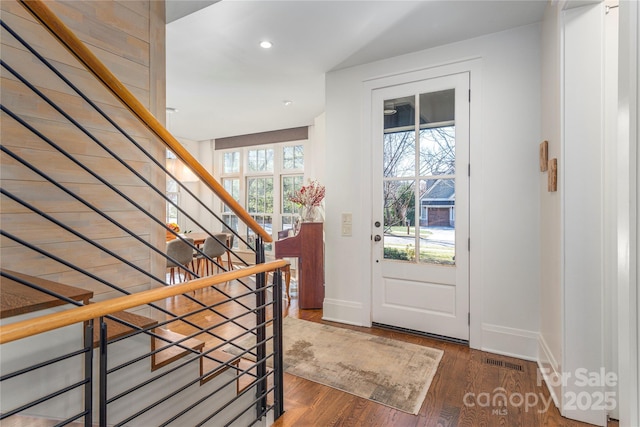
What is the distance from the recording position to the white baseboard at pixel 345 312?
3.17m

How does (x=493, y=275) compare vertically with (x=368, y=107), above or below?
below

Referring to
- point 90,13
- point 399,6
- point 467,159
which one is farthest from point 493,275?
point 90,13

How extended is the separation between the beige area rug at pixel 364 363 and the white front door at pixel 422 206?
14.7 inches

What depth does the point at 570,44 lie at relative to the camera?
1.83m

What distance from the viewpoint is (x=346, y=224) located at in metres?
3.28

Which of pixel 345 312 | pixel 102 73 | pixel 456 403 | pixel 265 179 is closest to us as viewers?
pixel 102 73

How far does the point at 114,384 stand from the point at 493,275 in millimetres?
2625

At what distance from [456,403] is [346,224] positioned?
5.89ft

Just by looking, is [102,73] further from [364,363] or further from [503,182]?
[503,182]

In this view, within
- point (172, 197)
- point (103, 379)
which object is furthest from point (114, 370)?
point (172, 197)

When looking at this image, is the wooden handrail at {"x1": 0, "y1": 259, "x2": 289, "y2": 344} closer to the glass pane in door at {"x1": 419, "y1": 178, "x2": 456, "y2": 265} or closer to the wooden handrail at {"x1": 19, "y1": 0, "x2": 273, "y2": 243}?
the wooden handrail at {"x1": 19, "y1": 0, "x2": 273, "y2": 243}

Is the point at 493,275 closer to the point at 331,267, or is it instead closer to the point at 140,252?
the point at 331,267

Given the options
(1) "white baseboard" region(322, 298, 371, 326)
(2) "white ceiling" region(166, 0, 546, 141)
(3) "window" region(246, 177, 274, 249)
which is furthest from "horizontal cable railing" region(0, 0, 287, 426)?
(3) "window" region(246, 177, 274, 249)

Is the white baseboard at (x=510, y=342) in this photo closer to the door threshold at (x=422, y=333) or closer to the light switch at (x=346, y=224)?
the door threshold at (x=422, y=333)
